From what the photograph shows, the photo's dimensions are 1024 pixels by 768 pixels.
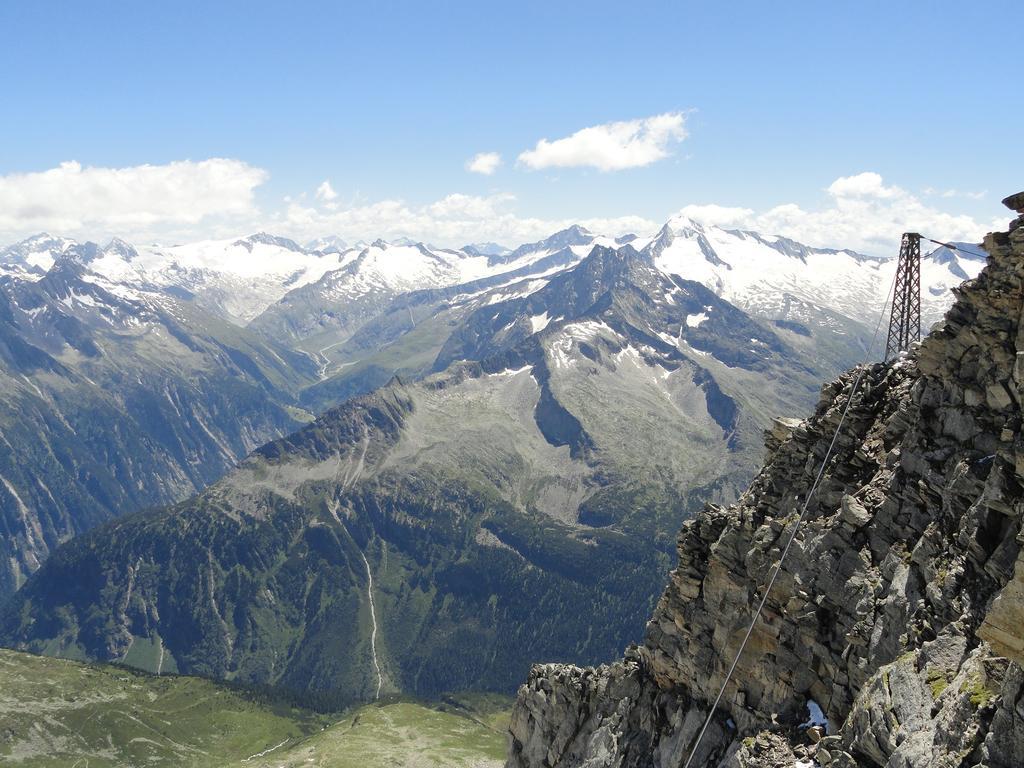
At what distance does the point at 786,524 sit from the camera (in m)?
48.3

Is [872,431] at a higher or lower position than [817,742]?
higher

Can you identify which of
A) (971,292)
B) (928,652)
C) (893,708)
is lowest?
(893,708)

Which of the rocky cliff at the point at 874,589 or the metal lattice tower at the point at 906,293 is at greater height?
the metal lattice tower at the point at 906,293

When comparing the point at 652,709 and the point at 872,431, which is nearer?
the point at 872,431

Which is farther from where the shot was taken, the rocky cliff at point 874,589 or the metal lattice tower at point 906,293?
the metal lattice tower at point 906,293

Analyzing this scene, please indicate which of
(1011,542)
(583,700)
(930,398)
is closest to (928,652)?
(1011,542)

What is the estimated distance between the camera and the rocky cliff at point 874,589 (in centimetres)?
3086

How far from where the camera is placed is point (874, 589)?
39500 millimetres

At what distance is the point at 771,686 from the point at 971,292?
24.6 meters

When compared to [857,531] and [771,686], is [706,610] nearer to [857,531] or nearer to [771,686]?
[771,686]

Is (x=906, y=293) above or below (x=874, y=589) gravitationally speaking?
above

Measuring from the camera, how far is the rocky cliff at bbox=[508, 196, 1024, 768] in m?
30.9

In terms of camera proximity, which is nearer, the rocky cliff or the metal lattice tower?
the rocky cliff

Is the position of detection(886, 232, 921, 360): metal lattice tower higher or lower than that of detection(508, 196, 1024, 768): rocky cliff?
higher
